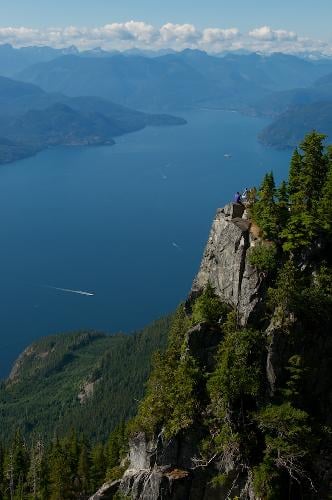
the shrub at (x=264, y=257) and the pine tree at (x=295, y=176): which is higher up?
the pine tree at (x=295, y=176)

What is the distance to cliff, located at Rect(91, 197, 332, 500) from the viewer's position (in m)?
27.5

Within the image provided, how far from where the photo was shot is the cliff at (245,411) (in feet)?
90.3

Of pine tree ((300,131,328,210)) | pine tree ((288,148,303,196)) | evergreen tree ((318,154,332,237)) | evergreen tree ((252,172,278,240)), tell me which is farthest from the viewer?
pine tree ((288,148,303,196))

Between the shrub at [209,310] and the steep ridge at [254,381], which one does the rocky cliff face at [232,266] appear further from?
the shrub at [209,310]

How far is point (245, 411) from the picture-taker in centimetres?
2855

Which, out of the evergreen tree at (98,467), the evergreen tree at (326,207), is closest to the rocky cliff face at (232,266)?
the evergreen tree at (326,207)

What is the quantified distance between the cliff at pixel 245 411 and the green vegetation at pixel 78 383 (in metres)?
88.4

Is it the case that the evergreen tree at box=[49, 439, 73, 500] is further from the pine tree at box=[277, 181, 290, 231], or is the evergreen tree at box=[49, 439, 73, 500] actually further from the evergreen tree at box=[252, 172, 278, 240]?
the pine tree at box=[277, 181, 290, 231]

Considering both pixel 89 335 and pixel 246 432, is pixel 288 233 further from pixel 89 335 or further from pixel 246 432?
pixel 89 335

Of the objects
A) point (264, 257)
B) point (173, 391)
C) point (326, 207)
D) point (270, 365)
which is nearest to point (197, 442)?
point (173, 391)

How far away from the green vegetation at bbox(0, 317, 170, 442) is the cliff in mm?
88443

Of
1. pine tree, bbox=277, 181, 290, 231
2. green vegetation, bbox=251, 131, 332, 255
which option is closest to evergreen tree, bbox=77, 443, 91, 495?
green vegetation, bbox=251, 131, 332, 255

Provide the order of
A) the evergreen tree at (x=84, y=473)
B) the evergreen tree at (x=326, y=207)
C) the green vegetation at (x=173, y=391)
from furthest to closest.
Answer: the evergreen tree at (x=84, y=473)
the evergreen tree at (x=326, y=207)
the green vegetation at (x=173, y=391)

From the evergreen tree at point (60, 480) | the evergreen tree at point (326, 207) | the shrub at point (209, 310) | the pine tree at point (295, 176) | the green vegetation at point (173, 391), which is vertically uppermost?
the pine tree at point (295, 176)
